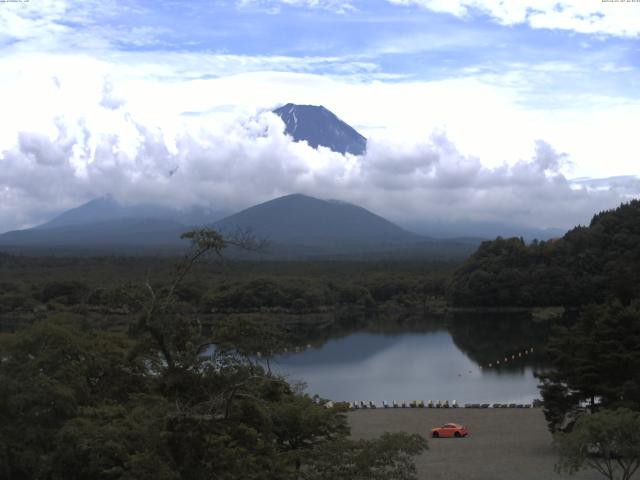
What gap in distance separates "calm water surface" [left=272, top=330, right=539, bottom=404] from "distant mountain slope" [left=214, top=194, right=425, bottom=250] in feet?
300

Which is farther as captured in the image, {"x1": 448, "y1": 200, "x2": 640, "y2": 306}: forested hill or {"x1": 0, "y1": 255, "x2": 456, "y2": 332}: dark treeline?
{"x1": 448, "y1": 200, "x2": 640, "y2": 306}: forested hill

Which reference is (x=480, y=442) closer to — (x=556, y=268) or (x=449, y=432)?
(x=449, y=432)

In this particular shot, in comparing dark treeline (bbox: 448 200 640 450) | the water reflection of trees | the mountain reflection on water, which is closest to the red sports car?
the mountain reflection on water

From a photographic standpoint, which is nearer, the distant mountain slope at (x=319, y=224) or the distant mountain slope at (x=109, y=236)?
the distant mountain slope at (x=109, y=236)

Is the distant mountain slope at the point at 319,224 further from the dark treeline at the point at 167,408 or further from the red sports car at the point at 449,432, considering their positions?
the dark treeline at the point at 167,408

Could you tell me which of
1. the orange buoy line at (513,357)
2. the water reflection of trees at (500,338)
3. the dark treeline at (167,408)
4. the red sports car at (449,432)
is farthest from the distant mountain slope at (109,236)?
the dark treeline at (167,408)

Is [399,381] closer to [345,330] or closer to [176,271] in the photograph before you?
[345,330]

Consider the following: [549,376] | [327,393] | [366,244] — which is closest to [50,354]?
[549,376]

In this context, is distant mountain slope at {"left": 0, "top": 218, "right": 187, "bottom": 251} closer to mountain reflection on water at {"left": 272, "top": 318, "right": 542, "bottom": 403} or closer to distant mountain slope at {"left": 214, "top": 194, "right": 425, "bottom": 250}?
distant mountain slope at {"left": 214, "top": 194, "right": 425, "bottom": 250}

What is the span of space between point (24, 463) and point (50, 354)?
68.2 inches

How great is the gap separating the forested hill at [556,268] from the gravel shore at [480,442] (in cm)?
2721

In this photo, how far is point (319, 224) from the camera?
152500 mm

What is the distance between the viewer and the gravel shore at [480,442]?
11516 millimetres

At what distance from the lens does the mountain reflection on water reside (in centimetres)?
2241
